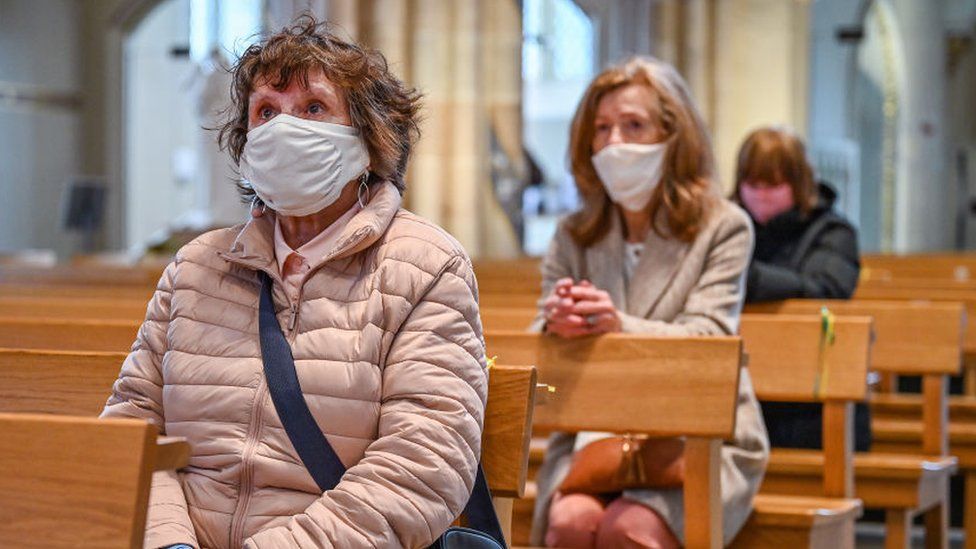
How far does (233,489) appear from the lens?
2928mm

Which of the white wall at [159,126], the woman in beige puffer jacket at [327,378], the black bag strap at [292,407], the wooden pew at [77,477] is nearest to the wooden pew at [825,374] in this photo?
the woman in beige puffer jacket at [327,378]

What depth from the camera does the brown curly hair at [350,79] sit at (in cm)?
307

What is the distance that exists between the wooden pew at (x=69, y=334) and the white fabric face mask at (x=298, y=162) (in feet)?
4.66

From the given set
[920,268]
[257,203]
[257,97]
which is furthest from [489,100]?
[257,97]

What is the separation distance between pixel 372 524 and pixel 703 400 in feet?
4.48

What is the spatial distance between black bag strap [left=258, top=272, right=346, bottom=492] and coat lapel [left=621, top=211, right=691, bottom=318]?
170cm

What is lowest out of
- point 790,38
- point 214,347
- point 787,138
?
point 214,347

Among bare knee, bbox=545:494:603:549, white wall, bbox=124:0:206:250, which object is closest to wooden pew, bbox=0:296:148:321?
bare knee, bbox=545:494:603:549

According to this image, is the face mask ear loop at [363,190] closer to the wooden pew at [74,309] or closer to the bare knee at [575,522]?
the bare knee at [575,522]

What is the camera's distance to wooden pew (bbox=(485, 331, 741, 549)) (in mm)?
3924

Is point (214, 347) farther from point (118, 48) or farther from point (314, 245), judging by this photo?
point (118, 48)

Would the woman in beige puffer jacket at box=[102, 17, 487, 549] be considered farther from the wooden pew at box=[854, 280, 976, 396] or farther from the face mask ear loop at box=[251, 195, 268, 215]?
the wooden pew at box=[854, 280, 976, 396]

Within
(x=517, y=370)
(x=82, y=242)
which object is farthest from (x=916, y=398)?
(x=82, y=242)

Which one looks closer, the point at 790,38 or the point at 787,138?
the point at 787,138
